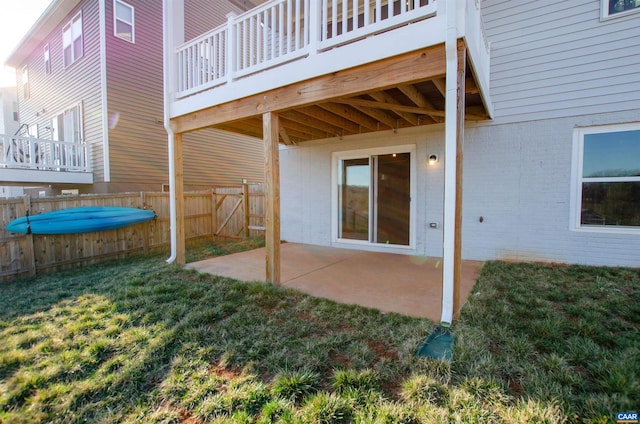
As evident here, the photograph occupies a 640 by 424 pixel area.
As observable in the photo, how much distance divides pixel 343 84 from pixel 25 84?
1553 centimetres

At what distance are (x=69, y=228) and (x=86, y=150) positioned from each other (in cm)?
472

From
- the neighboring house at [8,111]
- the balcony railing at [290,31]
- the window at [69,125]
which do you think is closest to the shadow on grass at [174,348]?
the balcony railing at [290,31]

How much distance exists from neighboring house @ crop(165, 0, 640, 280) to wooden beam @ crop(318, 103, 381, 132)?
33mm

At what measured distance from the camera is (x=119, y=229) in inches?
236

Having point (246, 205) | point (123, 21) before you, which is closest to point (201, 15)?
point (123, 21)

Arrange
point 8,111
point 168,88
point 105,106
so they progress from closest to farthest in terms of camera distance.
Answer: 1. point 168,88
2. point 105,106
3. point 8,111

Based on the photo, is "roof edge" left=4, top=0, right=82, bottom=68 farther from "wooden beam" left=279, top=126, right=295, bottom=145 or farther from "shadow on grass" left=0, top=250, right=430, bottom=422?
"shadow on grass" left=0, top=250, right=430, bottom=422

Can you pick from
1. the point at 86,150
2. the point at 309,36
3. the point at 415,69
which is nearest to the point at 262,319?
the point at 415,69

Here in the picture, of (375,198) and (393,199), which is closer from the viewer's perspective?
(393,199)

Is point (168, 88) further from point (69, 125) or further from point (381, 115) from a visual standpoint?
point (69, 125)

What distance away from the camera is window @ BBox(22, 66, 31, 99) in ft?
39.0

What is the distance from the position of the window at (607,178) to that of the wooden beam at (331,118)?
12.0 feet

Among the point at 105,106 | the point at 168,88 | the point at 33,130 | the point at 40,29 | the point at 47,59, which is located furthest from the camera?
the point at 33,130

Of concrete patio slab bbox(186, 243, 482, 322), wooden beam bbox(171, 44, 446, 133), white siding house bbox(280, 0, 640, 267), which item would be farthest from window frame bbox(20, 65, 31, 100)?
white siding house bbox(280, 0, 640, 267)
